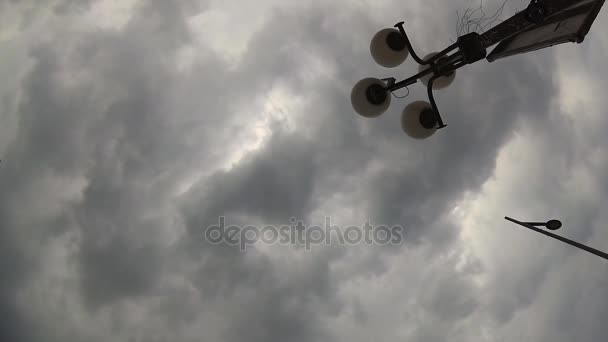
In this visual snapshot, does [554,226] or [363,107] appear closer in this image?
[554,226]

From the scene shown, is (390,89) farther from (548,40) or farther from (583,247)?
(583,247)

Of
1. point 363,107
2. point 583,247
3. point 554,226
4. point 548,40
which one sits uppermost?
point 363,107

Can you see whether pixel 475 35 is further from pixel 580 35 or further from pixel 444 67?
pixel 580 35

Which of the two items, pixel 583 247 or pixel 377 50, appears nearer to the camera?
pixel 583 247

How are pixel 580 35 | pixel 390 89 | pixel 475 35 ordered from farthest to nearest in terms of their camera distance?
pixel 390 89
pixel 475 35
pixel 580 35

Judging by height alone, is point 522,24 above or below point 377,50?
below

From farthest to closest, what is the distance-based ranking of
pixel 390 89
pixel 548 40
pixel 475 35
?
pixel 390 89
pixel 475 35
pixel 548 40

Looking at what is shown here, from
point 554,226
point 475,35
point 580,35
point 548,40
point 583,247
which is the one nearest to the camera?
point 580,35

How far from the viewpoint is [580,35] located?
478 cm

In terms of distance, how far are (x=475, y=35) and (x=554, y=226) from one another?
3.99 m

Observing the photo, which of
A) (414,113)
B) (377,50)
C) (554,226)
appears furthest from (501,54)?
(554,226)

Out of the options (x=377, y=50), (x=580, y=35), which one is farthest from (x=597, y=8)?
(x=377, y=50)

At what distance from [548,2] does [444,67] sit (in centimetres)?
181

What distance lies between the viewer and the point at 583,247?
20.2 ft
